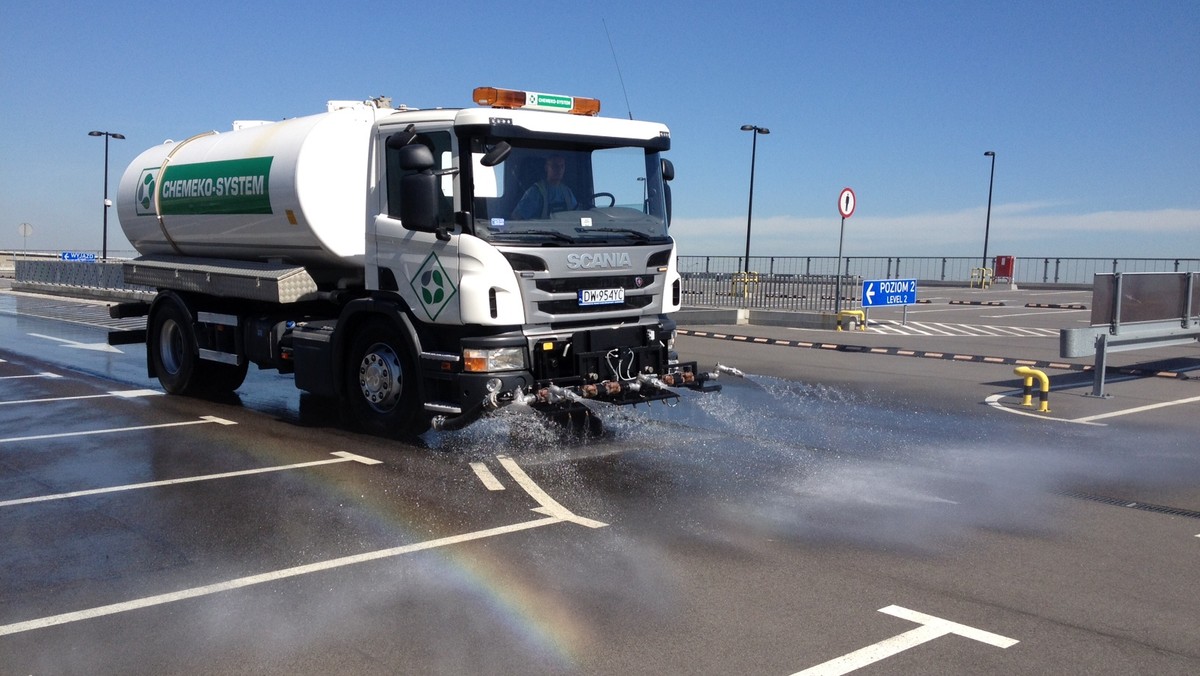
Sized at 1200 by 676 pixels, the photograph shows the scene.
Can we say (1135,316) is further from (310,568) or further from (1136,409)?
(310,568)

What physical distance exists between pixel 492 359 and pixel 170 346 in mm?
6156

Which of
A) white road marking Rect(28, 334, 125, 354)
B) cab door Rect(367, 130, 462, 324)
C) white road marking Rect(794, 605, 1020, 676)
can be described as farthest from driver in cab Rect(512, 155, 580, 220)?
white road marking Rect(28, 334, 125, 354)

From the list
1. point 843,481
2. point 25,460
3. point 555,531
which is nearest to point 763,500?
point 843,481

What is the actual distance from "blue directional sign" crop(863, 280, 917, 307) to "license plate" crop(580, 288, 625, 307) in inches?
557

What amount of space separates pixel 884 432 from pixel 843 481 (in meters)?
2.33

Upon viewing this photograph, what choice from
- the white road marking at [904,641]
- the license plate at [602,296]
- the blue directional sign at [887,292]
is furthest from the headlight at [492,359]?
the blue directional sign at [887,292]

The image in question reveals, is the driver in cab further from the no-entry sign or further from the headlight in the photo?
the no-entry sign

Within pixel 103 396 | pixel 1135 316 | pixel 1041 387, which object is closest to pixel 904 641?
pixel 1041 387

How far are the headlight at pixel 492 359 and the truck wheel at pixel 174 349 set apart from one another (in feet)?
16.6

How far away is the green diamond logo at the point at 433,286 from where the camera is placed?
822cm

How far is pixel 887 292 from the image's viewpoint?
2244 cm

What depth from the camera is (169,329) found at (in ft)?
40.4

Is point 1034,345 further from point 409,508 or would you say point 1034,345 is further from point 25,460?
point 25,460

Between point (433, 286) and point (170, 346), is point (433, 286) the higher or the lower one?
the higher one
